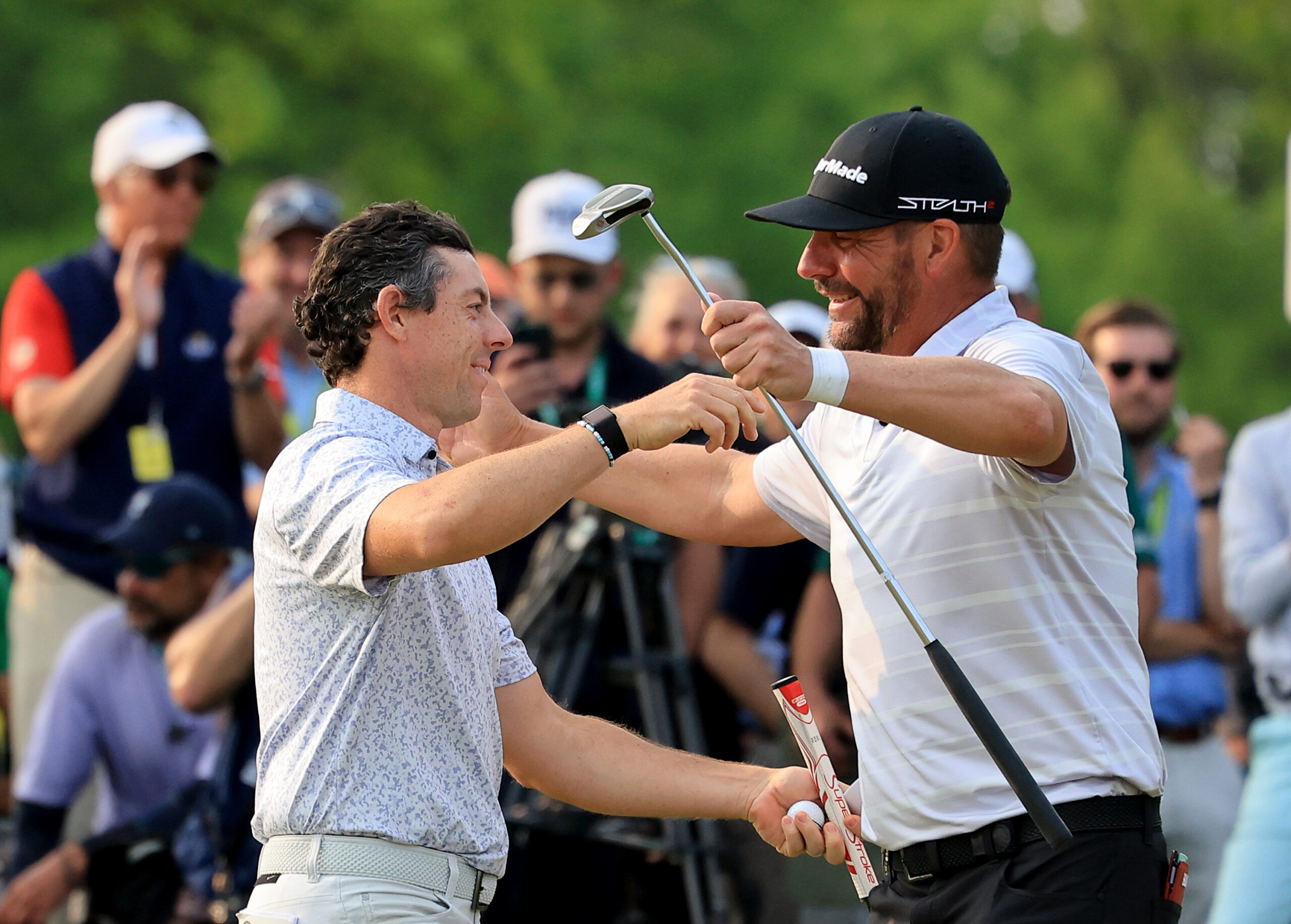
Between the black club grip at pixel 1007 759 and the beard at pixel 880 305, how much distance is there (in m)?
0.89

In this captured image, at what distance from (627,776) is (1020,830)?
0.86 m

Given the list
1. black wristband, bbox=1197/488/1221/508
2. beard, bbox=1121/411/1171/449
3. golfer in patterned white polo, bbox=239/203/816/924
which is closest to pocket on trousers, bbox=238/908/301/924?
golfer in patterned white polo, bbox=239/203/816/924

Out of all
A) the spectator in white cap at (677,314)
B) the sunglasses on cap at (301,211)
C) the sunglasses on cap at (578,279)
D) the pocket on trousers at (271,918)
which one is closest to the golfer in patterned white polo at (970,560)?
the pocket on trousers at (271,918)

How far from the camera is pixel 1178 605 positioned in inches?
294

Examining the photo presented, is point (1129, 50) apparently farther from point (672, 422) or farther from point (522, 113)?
point (672, 422)

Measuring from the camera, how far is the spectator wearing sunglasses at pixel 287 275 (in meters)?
7.65

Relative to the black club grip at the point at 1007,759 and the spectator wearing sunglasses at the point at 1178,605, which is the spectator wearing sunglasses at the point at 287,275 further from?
the black club grip at the point at 1007,759

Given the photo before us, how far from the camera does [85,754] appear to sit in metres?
6.61

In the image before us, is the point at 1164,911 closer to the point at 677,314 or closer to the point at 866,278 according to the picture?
the point at 866,278

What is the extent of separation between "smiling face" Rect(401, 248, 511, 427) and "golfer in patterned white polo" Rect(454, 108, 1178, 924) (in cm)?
53

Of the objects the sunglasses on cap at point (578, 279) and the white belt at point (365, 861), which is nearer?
the white belt at point (365, 861)

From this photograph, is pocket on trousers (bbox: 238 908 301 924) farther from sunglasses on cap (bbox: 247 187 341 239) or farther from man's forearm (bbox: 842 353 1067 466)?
sunglasses on cap (bbox: 247 187 341 239)

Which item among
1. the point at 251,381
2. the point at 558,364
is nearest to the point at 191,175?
the point at 251,381

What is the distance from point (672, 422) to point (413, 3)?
12889 millimetres
